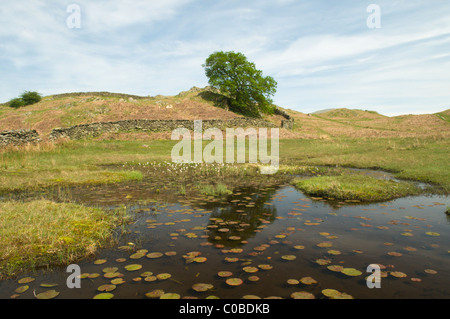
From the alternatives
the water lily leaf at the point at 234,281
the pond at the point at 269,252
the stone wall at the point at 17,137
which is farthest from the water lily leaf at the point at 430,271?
the stone wall at the point at 17,137

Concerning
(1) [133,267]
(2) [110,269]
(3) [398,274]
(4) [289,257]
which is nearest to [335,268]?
(4) [289,257]

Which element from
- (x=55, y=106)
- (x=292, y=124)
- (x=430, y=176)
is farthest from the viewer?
(x=292, y=124)

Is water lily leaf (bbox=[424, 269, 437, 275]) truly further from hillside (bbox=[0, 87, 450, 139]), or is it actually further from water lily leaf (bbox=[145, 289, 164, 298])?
hillside (bbox=[0, 87, 450, 139])

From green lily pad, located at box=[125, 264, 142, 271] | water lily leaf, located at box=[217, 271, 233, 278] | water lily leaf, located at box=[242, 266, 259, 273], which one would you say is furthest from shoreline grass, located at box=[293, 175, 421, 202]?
green lily pad, located at box=[125, 264, 142, 271]

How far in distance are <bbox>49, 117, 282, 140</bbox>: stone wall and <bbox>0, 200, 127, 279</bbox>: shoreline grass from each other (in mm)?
24937

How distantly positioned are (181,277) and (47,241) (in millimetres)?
2910

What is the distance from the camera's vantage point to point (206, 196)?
9617 mm

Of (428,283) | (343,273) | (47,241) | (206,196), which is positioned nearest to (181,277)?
(343,273)

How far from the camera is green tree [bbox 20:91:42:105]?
4959 centimetres

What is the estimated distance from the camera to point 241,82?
48875mm

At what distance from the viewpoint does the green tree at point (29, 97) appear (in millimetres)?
49594
